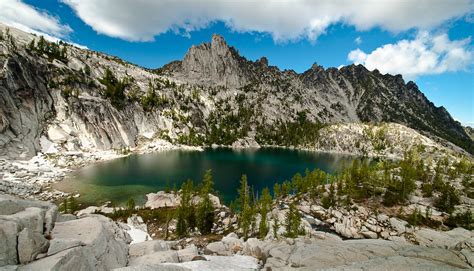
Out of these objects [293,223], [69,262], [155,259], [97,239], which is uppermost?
[69,262]

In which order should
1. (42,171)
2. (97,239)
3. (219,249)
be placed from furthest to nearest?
(42,171)
(219,249)
(97,239)

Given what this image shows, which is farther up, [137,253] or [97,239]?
[97,239]

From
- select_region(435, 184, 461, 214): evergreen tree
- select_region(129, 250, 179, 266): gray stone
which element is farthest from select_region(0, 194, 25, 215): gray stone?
select_region(435, 184, 461, 214): evergreen tree

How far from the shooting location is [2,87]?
11419 cm

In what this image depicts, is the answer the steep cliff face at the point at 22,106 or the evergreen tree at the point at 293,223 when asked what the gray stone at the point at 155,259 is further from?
the steep cliff face at the point at 22,106

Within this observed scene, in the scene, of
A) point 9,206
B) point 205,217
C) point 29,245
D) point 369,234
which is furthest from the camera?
point 369,234

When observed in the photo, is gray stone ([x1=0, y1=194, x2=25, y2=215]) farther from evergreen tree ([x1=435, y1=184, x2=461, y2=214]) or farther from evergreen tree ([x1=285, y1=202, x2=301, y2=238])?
evergreen tree ([x1=435, y1=184, x2=461, y2=214])

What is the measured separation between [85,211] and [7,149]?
69.6 meters

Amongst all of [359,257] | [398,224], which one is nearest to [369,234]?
[398,224]

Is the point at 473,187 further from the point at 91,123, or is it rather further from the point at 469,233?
the point at 91,123

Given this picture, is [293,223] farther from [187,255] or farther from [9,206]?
[9,206]

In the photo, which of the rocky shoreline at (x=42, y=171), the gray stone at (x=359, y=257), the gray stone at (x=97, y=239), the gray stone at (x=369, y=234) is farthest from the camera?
the rocky shoreline at (x=42, y=171)

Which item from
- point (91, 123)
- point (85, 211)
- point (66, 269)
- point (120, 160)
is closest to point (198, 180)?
point (85, 211)

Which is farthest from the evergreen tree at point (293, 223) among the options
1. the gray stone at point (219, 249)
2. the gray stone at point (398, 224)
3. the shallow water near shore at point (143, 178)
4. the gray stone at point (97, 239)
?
the gray stone at point (97, 239)
